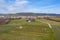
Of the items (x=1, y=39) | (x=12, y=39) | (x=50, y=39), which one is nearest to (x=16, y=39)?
(x=12, y=39)

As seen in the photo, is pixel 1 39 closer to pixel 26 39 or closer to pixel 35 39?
pixel 26 39

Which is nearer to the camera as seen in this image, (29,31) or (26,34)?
(26,34)

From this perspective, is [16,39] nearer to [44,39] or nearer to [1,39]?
[1,39]

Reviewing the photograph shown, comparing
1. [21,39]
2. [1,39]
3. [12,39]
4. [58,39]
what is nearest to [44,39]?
[58,39]

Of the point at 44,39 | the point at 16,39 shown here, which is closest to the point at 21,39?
the point at 16,39

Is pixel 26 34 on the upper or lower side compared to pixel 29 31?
upper

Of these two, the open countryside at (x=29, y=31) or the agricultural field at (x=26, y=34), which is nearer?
the agricultural field at (x=26, y=34)

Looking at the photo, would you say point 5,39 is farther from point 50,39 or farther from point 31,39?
point 50,39

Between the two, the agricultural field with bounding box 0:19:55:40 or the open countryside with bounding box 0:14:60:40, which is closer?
the agricultural field with bounding box 0:19:55:40
